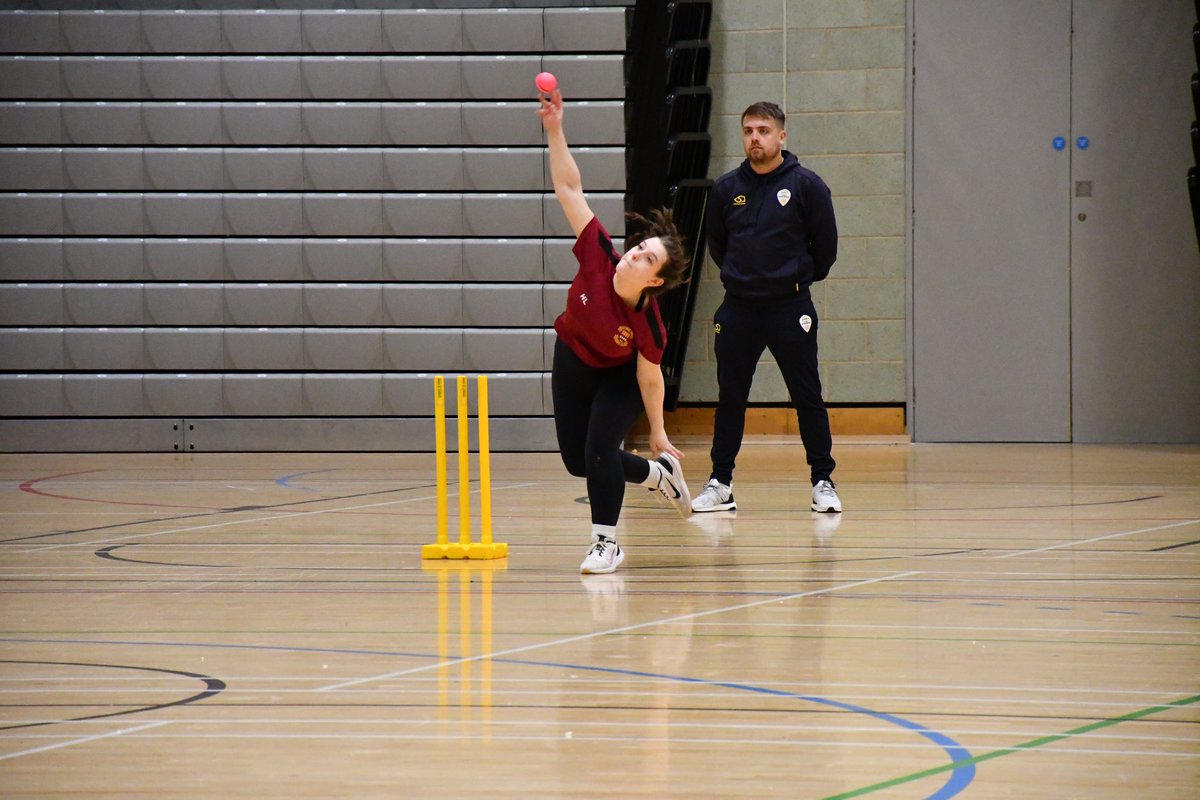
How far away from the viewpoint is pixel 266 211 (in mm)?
8875

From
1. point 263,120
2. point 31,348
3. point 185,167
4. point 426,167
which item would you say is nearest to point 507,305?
point 426,167

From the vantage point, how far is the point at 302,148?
8.85m

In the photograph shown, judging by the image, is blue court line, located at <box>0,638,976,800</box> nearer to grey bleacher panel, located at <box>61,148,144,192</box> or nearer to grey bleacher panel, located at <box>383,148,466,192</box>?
grey bleacher panel, located at <box>383,148,466,192</box>

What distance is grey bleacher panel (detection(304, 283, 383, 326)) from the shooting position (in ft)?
29.2

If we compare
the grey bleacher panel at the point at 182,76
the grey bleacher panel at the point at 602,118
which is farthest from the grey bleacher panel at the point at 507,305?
the grey bleacher panel at the point at 182,76

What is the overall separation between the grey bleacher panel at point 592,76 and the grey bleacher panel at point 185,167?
2068mm

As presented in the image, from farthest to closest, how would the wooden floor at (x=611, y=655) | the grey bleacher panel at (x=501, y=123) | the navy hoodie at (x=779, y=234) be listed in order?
the grey bleacher panel at (x=501, y=123) < the navy hoodie at (x=779, y=234) < the wooden floor at (x=611, y=655)

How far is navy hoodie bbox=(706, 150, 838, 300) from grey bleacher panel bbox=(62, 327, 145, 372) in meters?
4.65

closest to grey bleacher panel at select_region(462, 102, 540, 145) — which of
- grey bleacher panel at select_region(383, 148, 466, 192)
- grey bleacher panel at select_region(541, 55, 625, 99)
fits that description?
grey bleacher panel at select_region(383, 148, 466, 192)

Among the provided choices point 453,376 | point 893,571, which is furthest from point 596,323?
point 453,376

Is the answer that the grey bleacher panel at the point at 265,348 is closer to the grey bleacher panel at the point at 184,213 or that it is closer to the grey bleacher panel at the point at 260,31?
the grey bleacher panel at the point at 184,213

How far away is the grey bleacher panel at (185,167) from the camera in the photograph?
885 centimetres

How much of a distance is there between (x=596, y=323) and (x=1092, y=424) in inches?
237

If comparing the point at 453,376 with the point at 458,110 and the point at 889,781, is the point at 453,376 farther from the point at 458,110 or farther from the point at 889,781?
the point at 889,781
